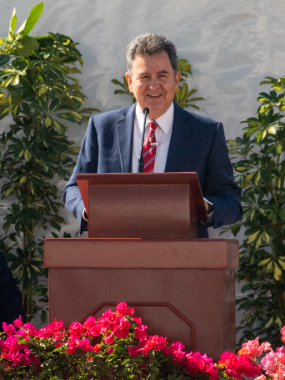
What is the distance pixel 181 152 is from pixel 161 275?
60 centimetres

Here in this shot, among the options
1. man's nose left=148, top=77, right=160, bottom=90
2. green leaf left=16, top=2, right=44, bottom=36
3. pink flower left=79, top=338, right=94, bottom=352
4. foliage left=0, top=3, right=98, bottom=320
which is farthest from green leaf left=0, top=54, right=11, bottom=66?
pink flower left=79, top=338, right=94, bottom=352

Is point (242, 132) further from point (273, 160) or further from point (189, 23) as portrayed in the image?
point (189, 23)

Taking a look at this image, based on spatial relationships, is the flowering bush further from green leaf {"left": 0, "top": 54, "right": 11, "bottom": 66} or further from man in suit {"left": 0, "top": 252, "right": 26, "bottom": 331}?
green leaf {"left": 0, "top": 54, "right": 11, "bottom": 66}

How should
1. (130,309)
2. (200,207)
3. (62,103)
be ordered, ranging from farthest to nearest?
(62,103)
(200,207)
(130,309)

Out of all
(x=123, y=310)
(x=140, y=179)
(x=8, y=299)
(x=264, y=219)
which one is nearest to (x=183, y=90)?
(x=264, y=219)

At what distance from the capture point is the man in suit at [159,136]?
1.60 metres

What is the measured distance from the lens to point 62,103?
3584 mm

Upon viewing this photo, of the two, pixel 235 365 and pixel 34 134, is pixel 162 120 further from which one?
pixel 34 134

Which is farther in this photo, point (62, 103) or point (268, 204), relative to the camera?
point (62, 103)

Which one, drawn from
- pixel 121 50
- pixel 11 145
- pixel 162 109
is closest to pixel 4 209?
pixel 11 145

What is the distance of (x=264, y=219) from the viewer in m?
3.40

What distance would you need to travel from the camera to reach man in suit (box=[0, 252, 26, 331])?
7.74 feet

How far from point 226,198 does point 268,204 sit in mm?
1909

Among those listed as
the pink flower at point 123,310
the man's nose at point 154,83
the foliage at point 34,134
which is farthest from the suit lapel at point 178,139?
the foliage at point 34,134
